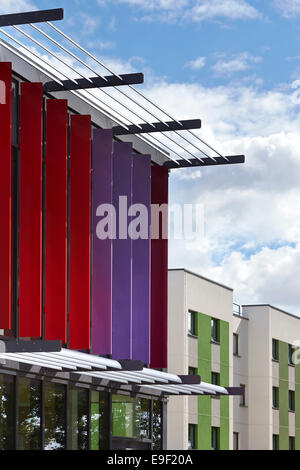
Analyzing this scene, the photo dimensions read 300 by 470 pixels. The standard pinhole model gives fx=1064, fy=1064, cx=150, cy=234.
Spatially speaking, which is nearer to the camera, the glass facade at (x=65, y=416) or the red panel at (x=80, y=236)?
the glass facade at (x=65, y=416)

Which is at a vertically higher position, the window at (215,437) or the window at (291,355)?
the window at (291,355)

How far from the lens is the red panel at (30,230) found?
20922mm

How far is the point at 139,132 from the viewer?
26.4 metres

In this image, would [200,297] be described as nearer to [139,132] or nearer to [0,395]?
[139,132]

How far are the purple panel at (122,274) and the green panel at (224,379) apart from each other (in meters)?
28.1

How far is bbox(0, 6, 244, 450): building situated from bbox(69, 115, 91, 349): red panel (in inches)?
1.0

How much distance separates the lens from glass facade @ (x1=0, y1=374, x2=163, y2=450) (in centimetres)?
2162

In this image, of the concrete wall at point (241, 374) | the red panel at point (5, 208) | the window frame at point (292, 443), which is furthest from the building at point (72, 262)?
Answer: the window frame at point (292, 443)

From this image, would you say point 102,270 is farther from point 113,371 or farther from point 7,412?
point 7,412

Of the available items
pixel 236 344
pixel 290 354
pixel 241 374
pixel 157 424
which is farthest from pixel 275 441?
pixel 157 424

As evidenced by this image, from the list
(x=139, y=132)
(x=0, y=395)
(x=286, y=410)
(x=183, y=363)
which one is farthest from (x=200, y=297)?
(x=0, y=395)

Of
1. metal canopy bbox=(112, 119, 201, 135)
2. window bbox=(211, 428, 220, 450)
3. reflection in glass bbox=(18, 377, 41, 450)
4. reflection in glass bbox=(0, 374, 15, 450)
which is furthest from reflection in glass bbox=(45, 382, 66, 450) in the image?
window bbox=(211, 428, 220, 450)

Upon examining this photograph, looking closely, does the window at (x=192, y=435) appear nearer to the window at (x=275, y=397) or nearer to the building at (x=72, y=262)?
the window at (x=275, y=397)

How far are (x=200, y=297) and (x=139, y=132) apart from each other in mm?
25523
